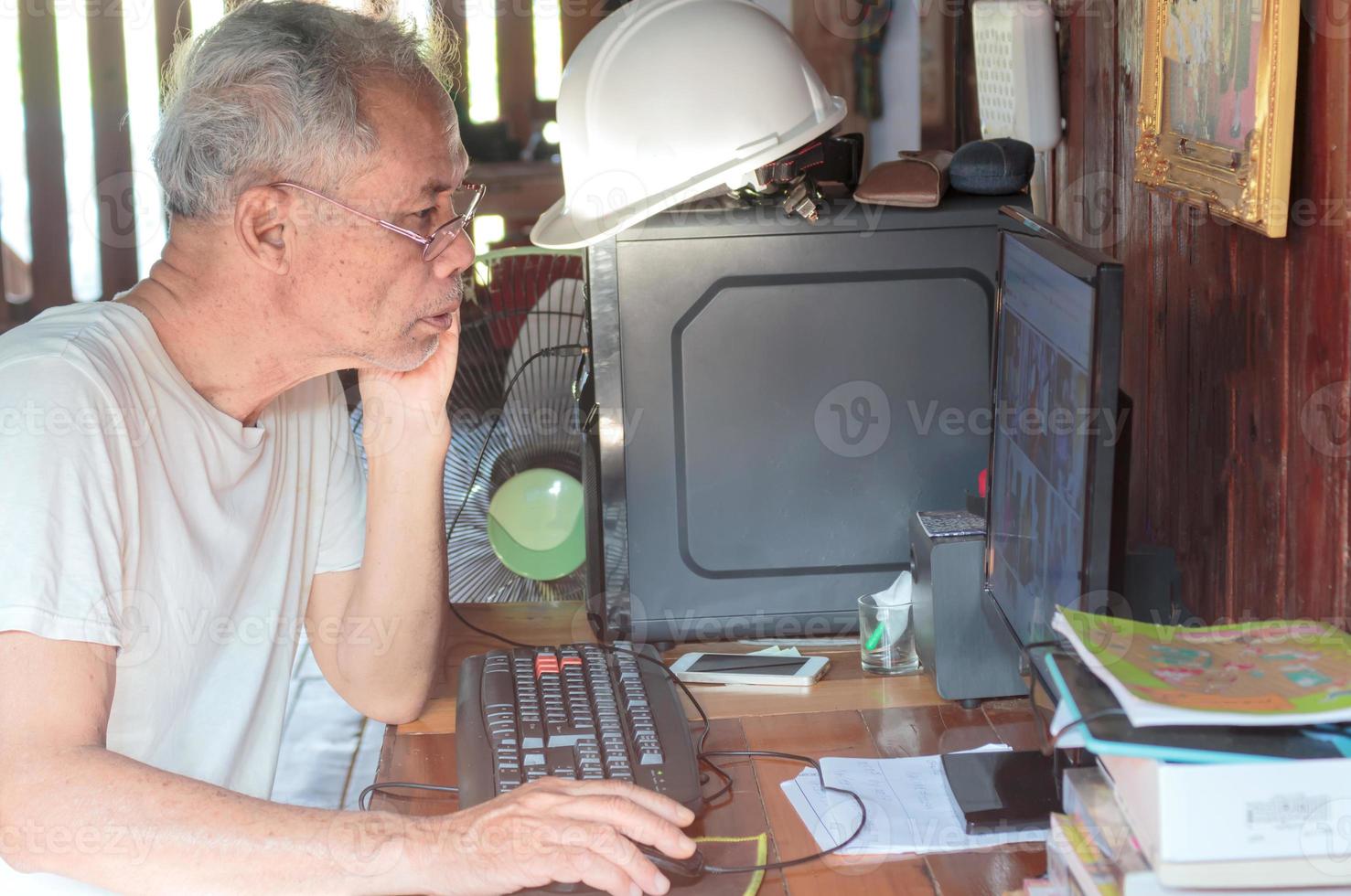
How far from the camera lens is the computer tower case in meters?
1.50

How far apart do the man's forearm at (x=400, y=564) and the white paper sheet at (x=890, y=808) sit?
1.70 feet

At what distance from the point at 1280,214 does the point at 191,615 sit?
1.04 m

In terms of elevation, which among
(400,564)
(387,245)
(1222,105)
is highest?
(1222,105)

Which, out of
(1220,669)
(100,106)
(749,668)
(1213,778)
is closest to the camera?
(1213,778)

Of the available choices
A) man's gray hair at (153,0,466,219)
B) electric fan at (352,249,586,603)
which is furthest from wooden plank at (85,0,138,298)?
man's gray hair at (153,0,466,219)

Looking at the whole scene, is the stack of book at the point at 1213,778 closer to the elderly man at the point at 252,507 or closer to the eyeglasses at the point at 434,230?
the elderly man at the point at 252,507

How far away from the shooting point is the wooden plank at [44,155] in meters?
4.07

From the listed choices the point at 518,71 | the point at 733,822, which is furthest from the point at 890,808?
the point at 518,71

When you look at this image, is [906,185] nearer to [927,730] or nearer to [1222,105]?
[1222,105]

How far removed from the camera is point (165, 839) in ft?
3.20

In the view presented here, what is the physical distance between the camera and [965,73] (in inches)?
108

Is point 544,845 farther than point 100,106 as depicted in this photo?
No

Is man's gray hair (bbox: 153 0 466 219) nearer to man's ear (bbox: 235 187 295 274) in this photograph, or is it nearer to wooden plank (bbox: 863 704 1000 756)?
man's ear (bbox: 235 187 295 274)

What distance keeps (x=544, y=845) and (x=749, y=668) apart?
509 millimetres
